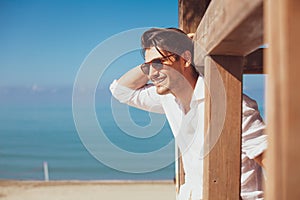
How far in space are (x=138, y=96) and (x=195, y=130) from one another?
61 centimetres

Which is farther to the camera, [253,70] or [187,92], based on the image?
[253,70]

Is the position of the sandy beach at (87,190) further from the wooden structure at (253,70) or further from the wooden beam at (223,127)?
the wooden beam at (223,127)

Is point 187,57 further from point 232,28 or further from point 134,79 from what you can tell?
point 232,28

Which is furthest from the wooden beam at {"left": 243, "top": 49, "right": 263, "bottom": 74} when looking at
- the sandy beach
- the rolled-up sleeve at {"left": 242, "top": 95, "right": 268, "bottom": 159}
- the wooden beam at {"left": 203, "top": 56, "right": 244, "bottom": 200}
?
the sandy beach

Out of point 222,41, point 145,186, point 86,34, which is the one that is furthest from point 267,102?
point 86,34

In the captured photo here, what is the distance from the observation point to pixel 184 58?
77.0 inches

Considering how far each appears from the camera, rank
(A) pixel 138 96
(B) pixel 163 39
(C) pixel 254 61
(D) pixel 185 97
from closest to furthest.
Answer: (B) pixel 163 39 < (D) pixel 185 97 < (C) pixel 254 61 < (A) pixel 138 96

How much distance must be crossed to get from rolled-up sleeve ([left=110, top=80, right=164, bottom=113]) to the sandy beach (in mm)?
4934

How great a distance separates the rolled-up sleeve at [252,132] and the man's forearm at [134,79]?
0.84m

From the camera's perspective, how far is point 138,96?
2445mm

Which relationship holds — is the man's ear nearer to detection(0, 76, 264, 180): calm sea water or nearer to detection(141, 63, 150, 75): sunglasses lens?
detection(141, 63, 150, 75): sunglasses lens

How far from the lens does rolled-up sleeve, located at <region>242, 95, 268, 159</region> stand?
152cm

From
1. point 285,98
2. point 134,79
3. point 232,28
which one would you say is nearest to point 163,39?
point 134,79

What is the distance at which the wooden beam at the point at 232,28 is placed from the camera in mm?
806
